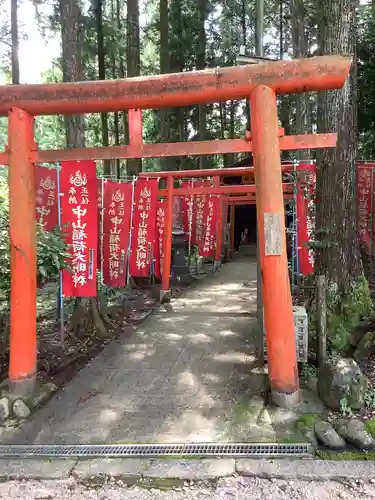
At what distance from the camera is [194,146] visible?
16.1ft

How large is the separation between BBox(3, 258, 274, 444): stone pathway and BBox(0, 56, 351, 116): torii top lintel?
3275 millimetres

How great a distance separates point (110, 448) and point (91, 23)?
1337 cm

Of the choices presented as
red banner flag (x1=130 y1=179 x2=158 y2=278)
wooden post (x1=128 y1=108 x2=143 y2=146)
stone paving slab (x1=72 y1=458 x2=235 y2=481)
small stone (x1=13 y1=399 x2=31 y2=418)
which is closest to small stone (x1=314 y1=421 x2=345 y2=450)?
stone paving slab (x1=72 y1=458 x2=235 y2=481)

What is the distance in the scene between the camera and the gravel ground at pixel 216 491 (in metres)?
3.39

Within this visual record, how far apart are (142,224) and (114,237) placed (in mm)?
1230

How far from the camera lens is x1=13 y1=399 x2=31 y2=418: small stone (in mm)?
4812

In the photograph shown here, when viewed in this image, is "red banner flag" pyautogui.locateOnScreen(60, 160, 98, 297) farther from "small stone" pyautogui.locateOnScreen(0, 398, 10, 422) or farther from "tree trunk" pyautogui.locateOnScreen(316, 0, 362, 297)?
"tree trunk" pyautogui.locateOnScreen(316, 0, 362, 297)

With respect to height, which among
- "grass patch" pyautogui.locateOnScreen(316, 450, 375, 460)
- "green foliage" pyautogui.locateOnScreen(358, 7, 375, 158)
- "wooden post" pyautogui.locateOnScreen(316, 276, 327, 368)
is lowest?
"grass patch" pyautogui.locateOnScreen(316, 450, 375, 460)

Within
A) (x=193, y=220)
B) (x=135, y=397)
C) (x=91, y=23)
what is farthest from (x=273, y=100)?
(x=91, y=23)

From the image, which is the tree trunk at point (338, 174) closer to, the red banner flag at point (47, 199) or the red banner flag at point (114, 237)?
the red banner flag at point (114, 237)

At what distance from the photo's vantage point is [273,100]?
468cm

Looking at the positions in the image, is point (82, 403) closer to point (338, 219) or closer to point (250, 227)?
point (338, 219)

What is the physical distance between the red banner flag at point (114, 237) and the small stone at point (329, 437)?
508 cm

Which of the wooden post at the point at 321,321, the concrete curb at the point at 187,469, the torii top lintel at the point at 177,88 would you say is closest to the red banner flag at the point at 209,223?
the wooden post at the point at 321,321
